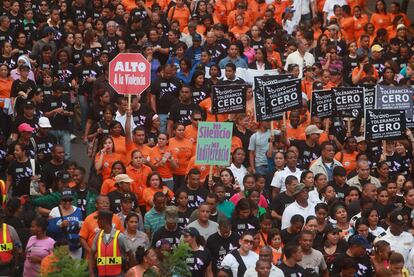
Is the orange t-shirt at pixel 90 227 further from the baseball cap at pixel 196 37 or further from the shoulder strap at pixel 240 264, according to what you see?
the baseball cap at pixel 196 37

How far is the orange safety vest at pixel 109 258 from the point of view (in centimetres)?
1672

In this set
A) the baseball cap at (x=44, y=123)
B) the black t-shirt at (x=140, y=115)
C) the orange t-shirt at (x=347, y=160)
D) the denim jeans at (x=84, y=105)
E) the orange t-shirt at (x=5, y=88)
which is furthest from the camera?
the denim jeans at (x=84, y=105)

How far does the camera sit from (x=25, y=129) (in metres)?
20.9

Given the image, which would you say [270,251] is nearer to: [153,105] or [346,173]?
[346,173]

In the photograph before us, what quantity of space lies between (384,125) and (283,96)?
152 cm

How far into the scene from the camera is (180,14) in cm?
2877

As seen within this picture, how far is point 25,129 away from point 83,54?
458cm

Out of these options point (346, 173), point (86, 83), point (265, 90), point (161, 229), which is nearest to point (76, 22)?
point (86, 83)

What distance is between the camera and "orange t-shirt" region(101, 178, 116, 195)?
748 inches

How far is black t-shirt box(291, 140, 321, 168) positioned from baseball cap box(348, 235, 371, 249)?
158 inches

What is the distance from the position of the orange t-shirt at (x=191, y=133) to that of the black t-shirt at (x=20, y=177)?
8.43 ft

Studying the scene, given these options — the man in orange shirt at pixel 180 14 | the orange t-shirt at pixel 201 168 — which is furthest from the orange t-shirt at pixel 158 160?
the man in orange shirt at pixel 180 14

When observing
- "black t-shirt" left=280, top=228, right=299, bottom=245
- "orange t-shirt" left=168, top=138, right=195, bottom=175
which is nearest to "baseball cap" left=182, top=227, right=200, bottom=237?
"black t-shirt" left=280, top=228, right=299, bottom=245

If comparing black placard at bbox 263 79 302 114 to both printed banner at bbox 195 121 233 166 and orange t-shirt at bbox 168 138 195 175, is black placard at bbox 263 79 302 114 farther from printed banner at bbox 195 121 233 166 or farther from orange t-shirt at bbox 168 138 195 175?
printed banner at bbox 195 121 233 166
